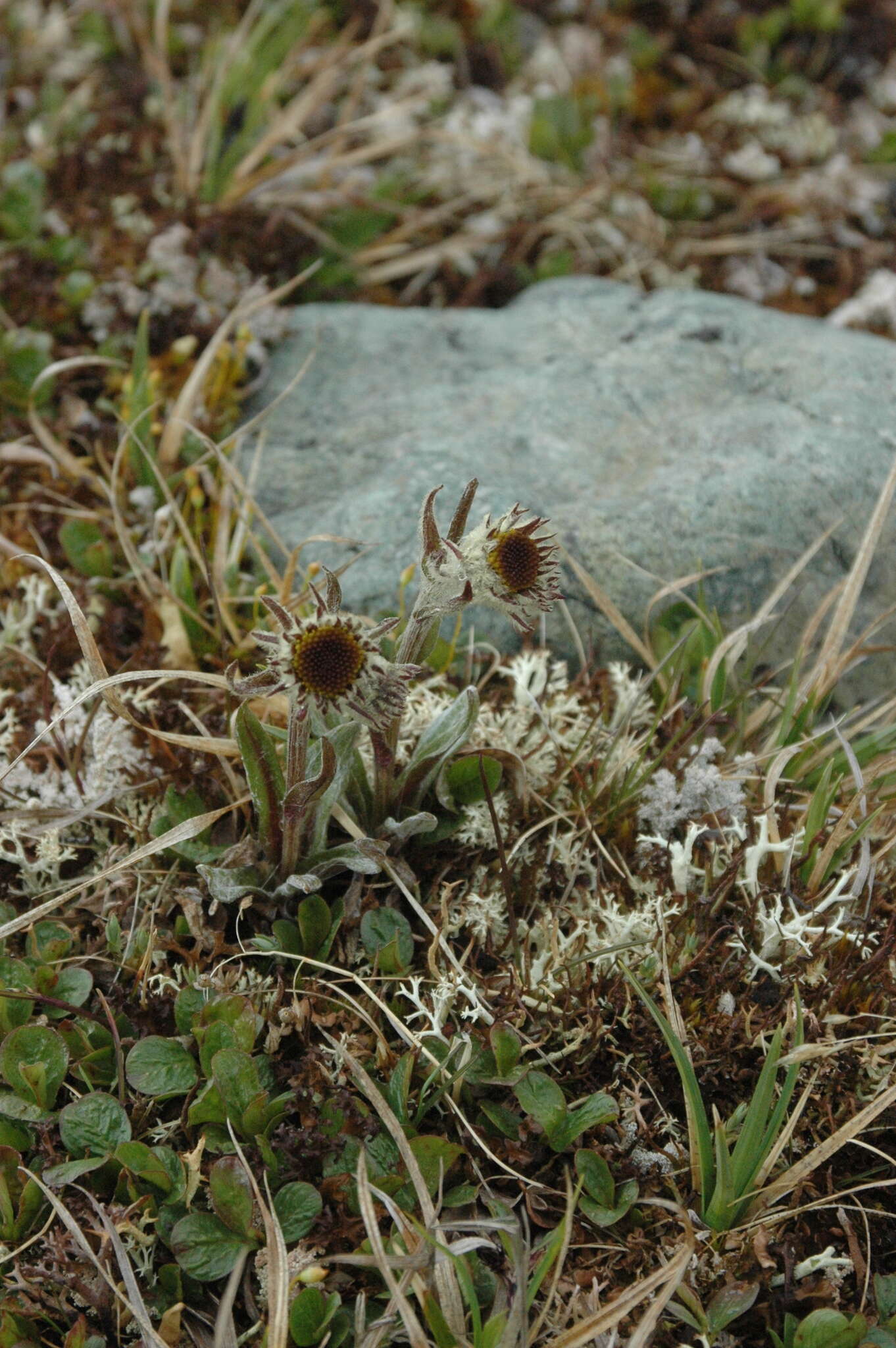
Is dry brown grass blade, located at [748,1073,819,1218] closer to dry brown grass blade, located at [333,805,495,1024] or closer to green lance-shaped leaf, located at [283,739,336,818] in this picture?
dry brown grass blade, located at [333,805,495,1024]

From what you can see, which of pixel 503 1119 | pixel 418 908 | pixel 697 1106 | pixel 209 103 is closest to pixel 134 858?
pixel 418 908

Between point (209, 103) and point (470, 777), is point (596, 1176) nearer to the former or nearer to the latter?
point (470, 777)

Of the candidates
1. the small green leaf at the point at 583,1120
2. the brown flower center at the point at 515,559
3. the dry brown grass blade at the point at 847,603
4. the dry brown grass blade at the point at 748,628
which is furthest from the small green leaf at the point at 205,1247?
the dry brown grass blade at the point at 847,603

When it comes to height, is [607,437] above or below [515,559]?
below

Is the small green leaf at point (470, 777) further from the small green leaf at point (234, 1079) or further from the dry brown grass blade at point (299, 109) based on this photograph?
the dry brown grass blade at point (299, 109)

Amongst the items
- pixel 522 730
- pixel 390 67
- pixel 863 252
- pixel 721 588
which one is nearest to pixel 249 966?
pixel 522 730
